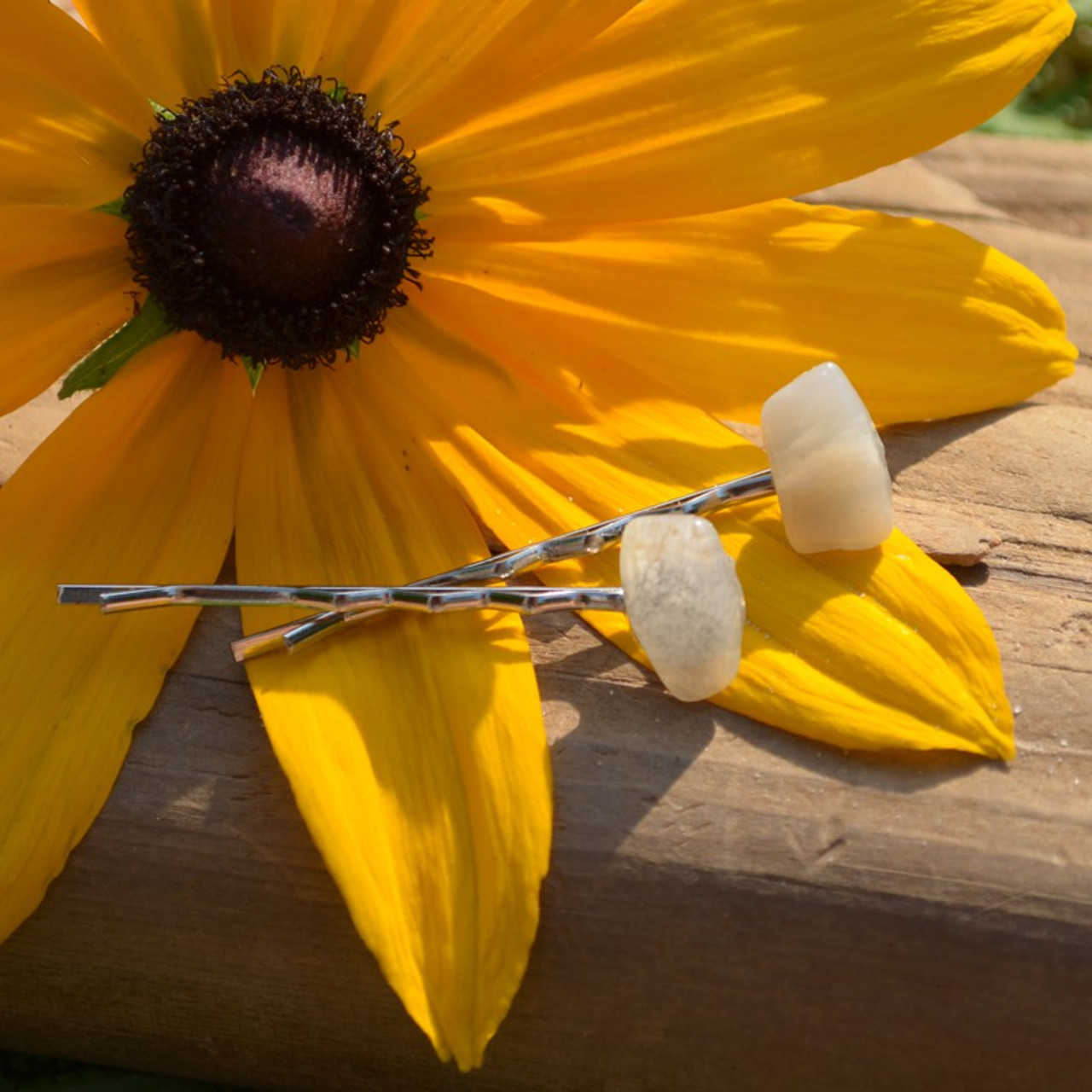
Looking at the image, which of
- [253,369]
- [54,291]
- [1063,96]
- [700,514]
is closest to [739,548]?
[700,514]

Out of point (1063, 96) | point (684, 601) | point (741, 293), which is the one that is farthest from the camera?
point (1063, 96)

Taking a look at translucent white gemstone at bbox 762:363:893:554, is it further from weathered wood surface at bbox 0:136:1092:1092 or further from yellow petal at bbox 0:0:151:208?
yellow petal at bbox 0:0:151:208

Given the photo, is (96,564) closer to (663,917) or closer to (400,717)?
(400,717)

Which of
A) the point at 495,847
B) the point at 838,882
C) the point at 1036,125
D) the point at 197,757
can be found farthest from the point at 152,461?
the point at 1036,125

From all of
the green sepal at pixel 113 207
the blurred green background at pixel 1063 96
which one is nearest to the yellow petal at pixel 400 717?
the green sepal at pixel 113 207

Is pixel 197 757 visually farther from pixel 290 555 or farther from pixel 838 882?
pixel 838 882

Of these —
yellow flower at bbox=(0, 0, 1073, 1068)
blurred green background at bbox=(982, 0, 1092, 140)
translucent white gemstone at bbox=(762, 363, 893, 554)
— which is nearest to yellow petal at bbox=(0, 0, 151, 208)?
yellow flower at bbox=(0, 0, 1073, 1068)
